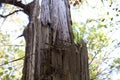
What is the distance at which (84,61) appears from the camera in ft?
7.37

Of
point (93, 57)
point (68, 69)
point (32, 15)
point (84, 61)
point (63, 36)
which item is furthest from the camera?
point (93, 57)

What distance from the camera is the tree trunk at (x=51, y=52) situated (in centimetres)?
210

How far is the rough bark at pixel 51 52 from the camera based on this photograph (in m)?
2.10

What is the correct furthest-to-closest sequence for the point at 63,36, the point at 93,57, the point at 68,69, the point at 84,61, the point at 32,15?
the point at 93,57 < the point at 32,15 < the point at 63,36 < the point at 84,61 < the point at 68,69

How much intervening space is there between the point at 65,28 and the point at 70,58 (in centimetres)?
61

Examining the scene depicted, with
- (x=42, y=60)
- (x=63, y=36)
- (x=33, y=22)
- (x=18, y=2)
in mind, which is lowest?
(x=42, y=60)

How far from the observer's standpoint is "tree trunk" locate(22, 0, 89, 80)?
210cm

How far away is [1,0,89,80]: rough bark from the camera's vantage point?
210 cm

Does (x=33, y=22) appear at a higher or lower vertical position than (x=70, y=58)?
higher

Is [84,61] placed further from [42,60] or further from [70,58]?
[42,60]

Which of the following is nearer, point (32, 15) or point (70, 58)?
point (70, 58)

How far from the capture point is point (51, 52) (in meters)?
2.21

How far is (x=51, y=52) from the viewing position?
221 cm

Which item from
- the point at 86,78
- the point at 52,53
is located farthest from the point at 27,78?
the point at 86,78
